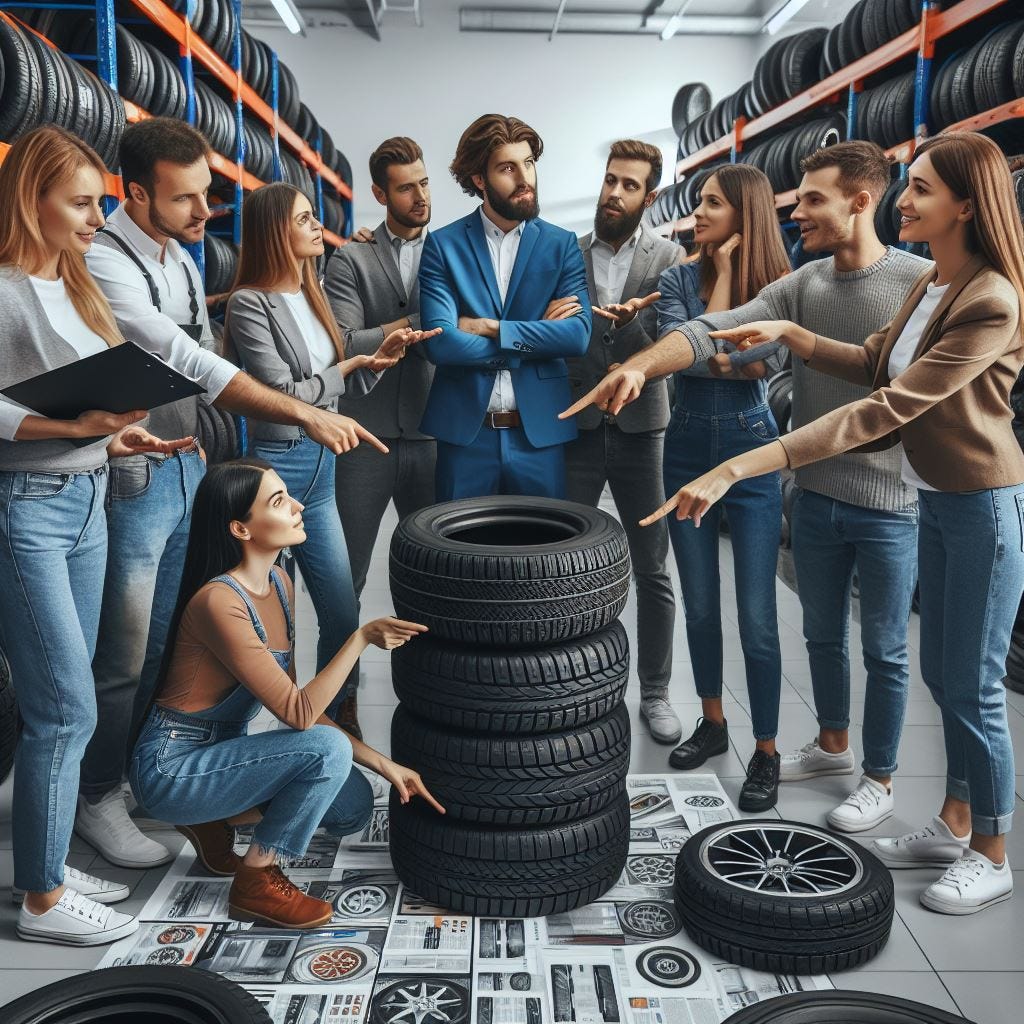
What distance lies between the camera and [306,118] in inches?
373

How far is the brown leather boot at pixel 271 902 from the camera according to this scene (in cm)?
230

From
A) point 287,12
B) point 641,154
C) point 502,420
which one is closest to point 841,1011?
point 502,420

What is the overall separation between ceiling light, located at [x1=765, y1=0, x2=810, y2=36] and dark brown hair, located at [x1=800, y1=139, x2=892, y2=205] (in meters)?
7.93

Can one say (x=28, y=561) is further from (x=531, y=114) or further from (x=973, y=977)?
(x=531, y=114)

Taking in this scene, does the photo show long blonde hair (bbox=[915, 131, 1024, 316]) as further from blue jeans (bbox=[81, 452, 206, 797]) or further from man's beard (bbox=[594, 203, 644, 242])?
blue jeans (bbox=[81, 452, 206, 797])

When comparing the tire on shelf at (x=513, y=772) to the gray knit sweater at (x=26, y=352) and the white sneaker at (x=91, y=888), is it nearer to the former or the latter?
the white sneaker at (x=91, y=888)

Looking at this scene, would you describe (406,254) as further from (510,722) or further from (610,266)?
(510,722)

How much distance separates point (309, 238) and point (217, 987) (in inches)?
78.5

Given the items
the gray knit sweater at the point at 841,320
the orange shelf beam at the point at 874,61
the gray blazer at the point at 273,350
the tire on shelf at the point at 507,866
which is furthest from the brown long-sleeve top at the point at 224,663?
the orange shelf beam at the point at 874,61

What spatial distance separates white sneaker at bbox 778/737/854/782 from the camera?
311 centimetres

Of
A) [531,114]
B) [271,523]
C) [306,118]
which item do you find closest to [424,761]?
[271,523]

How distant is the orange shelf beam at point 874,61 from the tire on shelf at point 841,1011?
4.52m

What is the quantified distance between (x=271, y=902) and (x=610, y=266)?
7.59 ft

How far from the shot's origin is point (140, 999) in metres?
1.92
